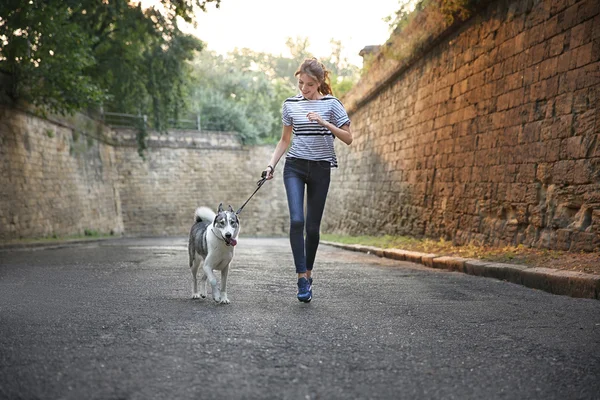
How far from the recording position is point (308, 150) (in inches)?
215

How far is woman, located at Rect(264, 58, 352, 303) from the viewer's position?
5.41 metres

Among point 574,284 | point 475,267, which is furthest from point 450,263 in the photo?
point 574,284

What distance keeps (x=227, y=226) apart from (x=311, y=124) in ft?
3.76

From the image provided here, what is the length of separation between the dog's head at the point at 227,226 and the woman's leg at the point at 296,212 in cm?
49

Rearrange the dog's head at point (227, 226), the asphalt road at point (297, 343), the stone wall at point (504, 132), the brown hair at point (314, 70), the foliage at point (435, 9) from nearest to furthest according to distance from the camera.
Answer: the asphalt road at point (297, 343), the dog's head at point (227, 226), the brown hair at point (314, 70), the stone wall at point (504, 132), the foliage at point (435, 9)

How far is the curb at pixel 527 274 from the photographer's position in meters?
5.76

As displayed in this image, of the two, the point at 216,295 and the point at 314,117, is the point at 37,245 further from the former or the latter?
the point at 314,117

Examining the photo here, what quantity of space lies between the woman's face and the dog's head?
1223 millimetres

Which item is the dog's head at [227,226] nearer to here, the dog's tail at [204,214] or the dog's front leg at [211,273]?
the dog's front leg at [211,273]

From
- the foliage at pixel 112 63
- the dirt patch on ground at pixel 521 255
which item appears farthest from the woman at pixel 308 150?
the foliage at pixel 112 63

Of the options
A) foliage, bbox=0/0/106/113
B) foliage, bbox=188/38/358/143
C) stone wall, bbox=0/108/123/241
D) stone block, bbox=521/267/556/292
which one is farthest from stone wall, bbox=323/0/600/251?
foliage, bbox=188/38/358/143

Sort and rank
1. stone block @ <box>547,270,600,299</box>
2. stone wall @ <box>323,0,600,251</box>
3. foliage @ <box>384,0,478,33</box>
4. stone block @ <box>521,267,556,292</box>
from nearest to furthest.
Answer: stone block @ <box>547,270,600,299</box> → stone block @ <box>521,267,556,292</box> → stone wall @ <box>323,0,600,251</box> → foliage @ <box>384,0,478,33</box>

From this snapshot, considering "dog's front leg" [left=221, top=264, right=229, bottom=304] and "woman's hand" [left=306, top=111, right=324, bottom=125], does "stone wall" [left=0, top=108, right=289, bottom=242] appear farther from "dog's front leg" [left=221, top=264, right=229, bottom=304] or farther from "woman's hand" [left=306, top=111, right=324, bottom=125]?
"woman's hand" [left=306, top=111, right=324, bottom=125]

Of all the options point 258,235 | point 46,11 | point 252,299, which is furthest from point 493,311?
point 258,235
